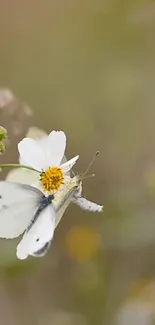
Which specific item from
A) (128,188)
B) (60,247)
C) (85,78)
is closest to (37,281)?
(60,247)

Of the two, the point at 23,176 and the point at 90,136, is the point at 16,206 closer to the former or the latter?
the point at 23,176

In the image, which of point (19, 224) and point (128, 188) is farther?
point (128, 188)

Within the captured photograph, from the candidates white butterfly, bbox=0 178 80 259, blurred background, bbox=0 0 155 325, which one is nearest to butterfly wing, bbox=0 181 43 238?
white butterfly, bbox=0 178 80 259

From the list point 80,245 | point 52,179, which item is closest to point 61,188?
point 52,179

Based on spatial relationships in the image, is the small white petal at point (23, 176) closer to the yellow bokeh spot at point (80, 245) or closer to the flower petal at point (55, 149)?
the flower petal at point (55, 149)

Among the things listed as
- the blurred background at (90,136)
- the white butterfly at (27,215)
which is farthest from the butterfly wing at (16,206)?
the blurred background at (90,136)

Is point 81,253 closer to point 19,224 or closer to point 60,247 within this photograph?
point 60,247
